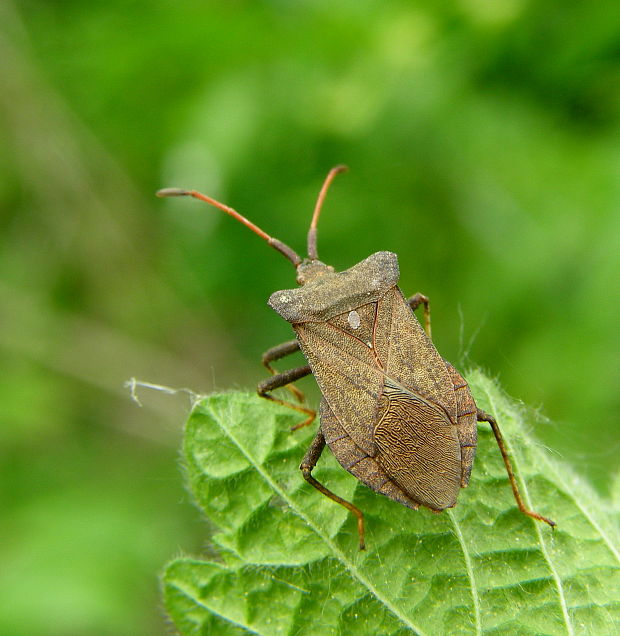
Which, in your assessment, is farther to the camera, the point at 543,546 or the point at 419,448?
the point at 419,448

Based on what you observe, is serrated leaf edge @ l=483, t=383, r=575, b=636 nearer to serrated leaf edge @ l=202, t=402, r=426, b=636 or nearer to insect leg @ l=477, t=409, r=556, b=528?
insect leg @ l=477, t=409, r=556, b=528

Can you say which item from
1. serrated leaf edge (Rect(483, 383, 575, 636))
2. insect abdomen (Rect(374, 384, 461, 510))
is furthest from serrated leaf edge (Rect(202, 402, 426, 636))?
serrated leaf edge (Rect(483, 383, 575, 636))

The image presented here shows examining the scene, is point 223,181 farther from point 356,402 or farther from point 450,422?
point 450,422

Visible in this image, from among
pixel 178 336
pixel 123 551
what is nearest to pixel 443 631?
pixel 123 551

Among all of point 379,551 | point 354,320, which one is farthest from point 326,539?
point 354,320

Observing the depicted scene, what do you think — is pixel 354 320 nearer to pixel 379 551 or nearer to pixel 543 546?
pixel 379 551

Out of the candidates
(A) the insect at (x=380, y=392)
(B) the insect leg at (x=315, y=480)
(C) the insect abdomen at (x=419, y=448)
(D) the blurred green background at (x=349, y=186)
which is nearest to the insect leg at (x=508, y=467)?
(A) the insect at (x=380, y=392)
